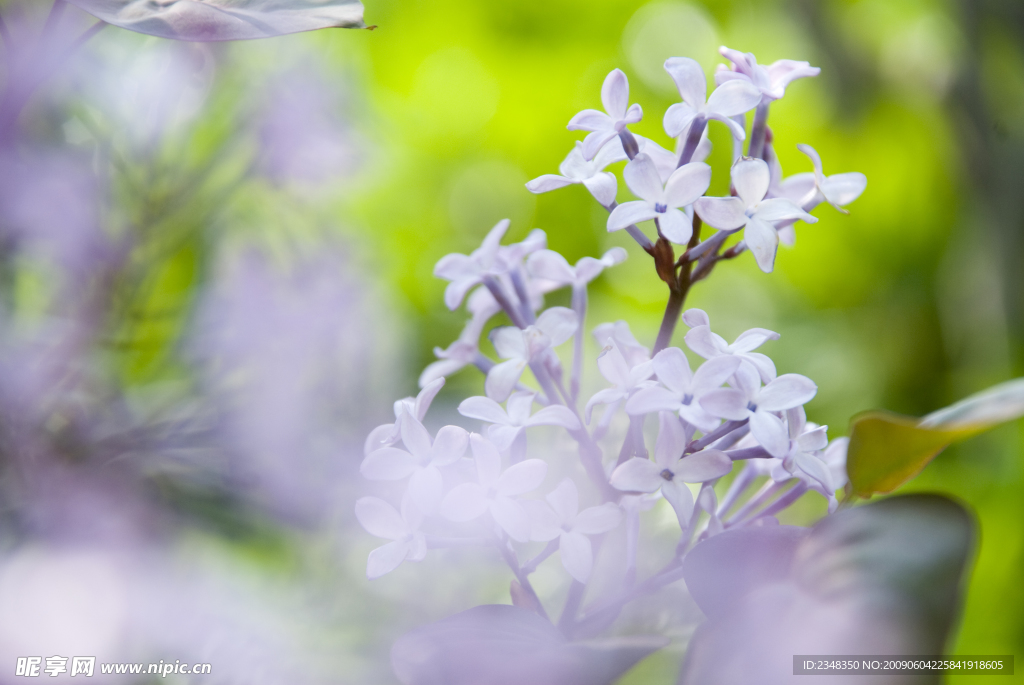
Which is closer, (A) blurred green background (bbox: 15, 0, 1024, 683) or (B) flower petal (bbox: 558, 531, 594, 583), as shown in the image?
(B) flower petal (bbox: 558, 531, 594, 583)

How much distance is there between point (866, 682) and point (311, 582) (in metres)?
0.26

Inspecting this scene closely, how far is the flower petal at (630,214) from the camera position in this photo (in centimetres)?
16

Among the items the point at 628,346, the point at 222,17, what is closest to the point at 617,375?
the point at 628,346

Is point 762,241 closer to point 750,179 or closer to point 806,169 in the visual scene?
point 750,179

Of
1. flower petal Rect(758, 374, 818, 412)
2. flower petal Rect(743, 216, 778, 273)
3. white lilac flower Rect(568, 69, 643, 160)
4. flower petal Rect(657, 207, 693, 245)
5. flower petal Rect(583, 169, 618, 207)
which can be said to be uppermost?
white lilac flower Rect(568, 69, 643, 160)

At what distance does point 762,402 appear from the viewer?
0.17 m

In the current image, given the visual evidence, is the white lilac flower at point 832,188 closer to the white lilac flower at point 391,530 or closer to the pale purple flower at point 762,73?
the pale purple flower at point 762,73

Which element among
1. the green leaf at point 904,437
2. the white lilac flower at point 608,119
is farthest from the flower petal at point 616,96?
the green leaf at point 904,437

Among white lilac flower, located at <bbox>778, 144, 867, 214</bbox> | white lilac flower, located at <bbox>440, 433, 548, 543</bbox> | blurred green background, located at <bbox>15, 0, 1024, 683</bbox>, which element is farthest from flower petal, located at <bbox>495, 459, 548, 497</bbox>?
blurred green background, located at <bbox>15, 0, 1024, 683</bbox>

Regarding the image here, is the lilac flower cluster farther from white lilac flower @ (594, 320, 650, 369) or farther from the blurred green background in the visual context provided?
the blurred green background

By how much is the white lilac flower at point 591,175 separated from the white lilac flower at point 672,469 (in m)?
0.06

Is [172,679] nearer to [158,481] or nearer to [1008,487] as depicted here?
[158,481]

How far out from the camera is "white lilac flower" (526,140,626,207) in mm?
177

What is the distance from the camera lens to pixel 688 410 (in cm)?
16
